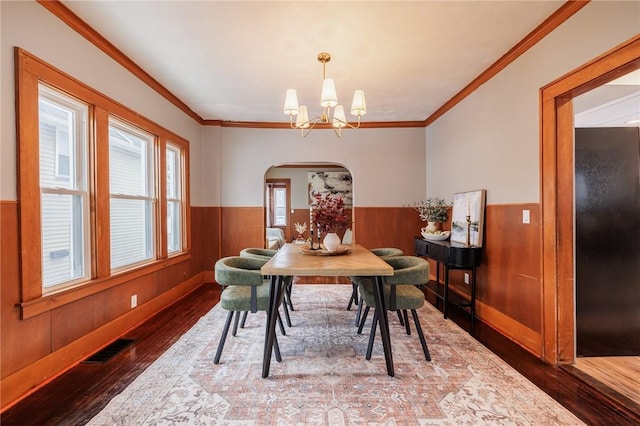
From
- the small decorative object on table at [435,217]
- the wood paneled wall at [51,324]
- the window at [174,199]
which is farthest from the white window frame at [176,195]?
the small decorative object on table at [435,217]

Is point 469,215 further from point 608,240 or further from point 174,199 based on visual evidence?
point 174,199

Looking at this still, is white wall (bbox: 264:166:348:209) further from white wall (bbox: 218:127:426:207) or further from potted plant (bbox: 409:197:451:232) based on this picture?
potted plant (bbox: 409:197:451:232)

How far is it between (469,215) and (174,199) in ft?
12.7

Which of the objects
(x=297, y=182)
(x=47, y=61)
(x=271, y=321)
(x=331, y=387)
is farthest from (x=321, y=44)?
(x=297, y=182)

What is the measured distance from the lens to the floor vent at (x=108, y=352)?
7.82 ft

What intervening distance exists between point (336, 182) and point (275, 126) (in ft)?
15.1

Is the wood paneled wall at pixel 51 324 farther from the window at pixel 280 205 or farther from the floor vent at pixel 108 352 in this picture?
the window at pixel 280 205

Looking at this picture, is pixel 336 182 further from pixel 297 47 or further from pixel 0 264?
pixel 0 264

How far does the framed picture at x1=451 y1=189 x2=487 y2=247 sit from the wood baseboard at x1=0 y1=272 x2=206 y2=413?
3.69m

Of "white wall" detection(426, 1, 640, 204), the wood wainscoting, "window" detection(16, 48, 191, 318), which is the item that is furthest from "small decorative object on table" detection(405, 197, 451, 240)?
"window" detection(16, 48, 191, 318)

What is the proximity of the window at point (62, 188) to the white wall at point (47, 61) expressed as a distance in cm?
25

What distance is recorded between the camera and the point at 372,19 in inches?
90.0

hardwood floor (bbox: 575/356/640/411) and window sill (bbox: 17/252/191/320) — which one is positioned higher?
window sill (bbox: 17/252/191/320)

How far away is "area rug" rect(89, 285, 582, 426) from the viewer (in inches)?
68.4
